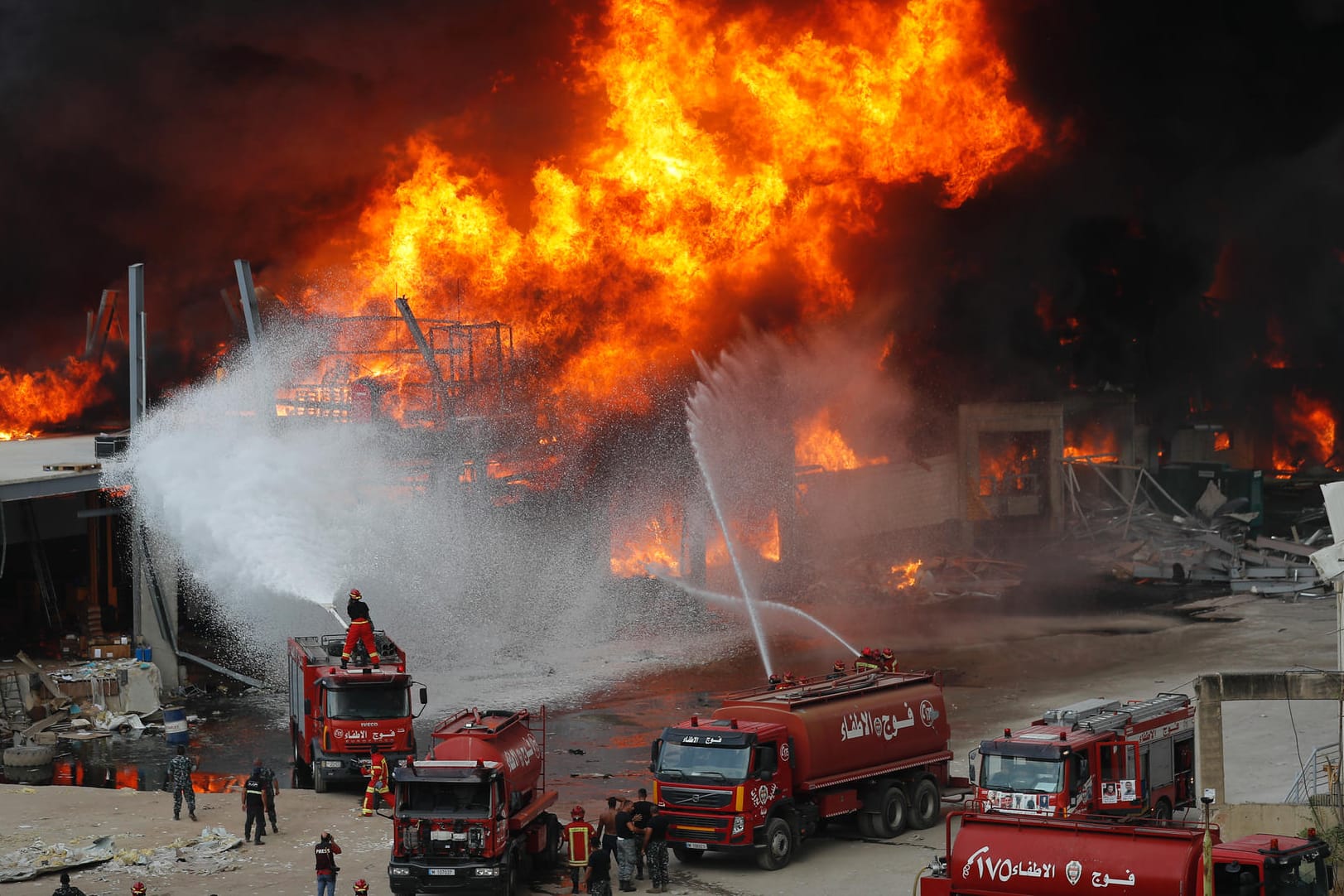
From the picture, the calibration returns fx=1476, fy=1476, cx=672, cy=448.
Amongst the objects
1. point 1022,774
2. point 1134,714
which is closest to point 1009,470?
point 1134,714

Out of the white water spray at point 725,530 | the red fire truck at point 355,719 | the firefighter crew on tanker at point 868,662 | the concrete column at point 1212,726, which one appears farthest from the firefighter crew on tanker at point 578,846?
the white water spray at point 725,530

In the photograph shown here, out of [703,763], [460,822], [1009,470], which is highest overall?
[1009,470]

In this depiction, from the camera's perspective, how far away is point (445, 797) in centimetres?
1850

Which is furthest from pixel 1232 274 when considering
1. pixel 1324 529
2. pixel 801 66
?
pixel 801 66

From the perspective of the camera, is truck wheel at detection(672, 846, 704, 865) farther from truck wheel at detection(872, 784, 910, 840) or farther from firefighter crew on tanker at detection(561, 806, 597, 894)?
truck wheel at detection(872, 784, 910, 840)

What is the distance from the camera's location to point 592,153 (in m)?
52.9

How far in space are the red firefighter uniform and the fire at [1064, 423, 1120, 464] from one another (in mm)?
45098

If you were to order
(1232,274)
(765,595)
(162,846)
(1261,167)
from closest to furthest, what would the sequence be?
(162,846) → (765,595) → (1261,167) → (1232,274)

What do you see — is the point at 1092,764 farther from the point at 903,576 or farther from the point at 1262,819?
the point at 903,576

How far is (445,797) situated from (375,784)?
16.7 ft

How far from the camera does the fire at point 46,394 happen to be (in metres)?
52.0

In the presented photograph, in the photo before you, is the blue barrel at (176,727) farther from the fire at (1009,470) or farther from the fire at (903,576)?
the fire at (1009,470)

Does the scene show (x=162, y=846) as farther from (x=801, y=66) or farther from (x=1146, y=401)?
(x=1146, y=401)

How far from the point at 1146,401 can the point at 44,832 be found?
5349 centimetres
